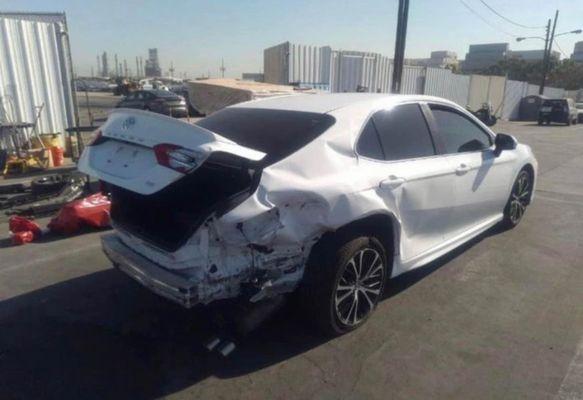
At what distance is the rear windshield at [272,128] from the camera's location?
3045 mm

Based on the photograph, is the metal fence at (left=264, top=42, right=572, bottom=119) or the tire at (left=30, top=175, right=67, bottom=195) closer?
the tire at (left=30, top=175, right=67, bottom=195)

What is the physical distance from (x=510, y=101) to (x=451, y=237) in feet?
117

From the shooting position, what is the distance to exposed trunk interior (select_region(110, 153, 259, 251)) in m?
2.60

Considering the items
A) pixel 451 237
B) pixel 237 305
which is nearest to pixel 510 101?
pixel 451 237

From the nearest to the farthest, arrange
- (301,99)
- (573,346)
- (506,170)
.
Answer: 1. (573,346)
2. (301,99)
3. (506,170)

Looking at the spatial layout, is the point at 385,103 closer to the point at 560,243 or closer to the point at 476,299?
the point at 476,299

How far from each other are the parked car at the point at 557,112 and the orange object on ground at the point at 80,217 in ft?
101

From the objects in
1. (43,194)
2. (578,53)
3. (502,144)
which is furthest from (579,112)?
(578,53)

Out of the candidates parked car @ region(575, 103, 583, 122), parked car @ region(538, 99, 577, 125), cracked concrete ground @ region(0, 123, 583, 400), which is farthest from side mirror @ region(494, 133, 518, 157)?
parked car @ region(575, 103, 583, 122)

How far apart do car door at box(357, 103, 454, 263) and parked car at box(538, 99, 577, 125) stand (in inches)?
1171

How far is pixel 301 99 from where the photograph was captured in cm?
395

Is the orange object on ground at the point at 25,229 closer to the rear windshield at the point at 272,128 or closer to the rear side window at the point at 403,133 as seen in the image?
the rear windshield at the point at 272,128

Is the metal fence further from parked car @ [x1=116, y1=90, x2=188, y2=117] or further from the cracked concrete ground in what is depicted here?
the cracked concrete ground

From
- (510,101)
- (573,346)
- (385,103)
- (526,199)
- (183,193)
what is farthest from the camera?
(510,101)
